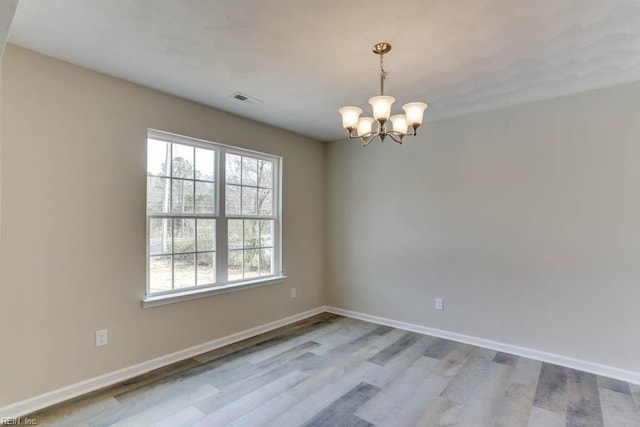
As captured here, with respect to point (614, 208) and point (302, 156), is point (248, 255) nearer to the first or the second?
point (302, 156)

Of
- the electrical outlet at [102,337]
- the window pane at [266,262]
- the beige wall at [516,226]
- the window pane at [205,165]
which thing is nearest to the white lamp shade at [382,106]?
the beige wall at [516,226]

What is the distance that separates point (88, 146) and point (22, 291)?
1.11m

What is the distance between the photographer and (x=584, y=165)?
295cm

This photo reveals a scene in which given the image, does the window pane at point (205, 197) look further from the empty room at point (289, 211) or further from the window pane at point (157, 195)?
the window pane at point (157, 195)

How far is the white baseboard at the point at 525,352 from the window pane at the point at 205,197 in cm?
244

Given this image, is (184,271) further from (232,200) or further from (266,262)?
(266,262)

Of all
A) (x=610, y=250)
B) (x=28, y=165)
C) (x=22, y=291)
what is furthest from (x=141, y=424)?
(x=610, y=250)

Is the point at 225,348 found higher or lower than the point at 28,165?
lower

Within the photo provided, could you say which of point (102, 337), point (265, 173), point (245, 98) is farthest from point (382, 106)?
point (102, 337)

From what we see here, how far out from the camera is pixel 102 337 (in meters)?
2.59

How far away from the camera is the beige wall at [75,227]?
2.21m

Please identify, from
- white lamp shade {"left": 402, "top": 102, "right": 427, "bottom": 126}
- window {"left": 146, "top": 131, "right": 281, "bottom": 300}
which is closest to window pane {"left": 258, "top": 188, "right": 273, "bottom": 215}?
window {"left": 146, "top": 131, "right": 281, "bottom": 300}

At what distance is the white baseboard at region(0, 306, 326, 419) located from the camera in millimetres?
2212

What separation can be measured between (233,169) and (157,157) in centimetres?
84
